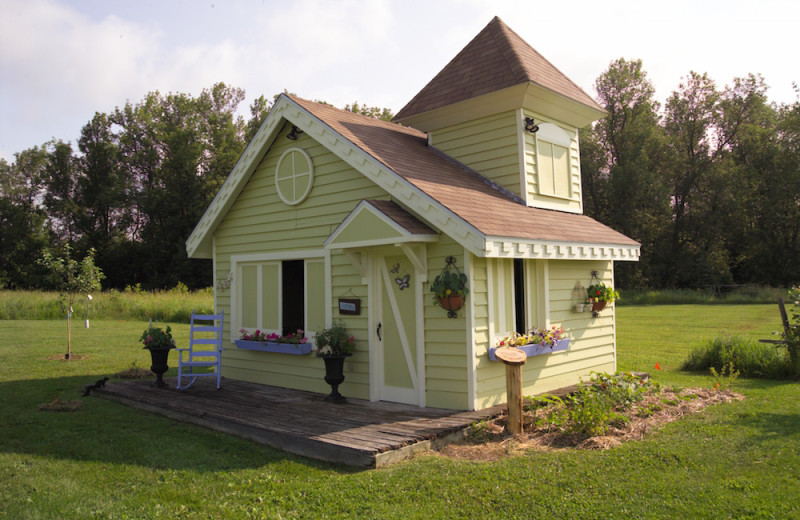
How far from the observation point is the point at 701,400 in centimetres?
827

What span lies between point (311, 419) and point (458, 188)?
3.75 meters

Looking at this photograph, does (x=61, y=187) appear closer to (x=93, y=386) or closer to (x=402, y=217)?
(x=93, y=386)

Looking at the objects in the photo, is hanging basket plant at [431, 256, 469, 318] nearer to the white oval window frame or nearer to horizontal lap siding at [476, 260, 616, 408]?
horizontal lap siding at [476, 260, 616, 408]

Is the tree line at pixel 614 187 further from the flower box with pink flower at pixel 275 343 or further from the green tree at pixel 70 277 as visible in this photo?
the flower box with pink flower at pixel 275 343

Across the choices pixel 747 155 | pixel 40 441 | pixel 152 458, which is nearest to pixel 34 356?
pixel 40 441

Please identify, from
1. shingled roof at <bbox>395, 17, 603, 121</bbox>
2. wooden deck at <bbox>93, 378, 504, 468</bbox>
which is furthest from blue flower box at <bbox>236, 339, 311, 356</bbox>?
shingled roof at <bbox>395, 17, 603, 121</bbox>

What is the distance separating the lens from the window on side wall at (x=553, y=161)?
966 cm

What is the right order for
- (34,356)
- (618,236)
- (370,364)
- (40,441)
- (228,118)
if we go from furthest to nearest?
(228,118), (34,356), (618,236), (370,364), (40,441)

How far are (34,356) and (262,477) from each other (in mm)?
10848

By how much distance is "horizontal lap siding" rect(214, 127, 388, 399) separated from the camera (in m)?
8.52

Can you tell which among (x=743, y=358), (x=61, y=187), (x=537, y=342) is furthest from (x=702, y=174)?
(x=61, y=187)

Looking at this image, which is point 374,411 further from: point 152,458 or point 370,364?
point 152,458

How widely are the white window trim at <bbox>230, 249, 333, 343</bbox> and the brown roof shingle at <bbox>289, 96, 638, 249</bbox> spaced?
74.1 inches

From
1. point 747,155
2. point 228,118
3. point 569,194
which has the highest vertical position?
point 228,118
